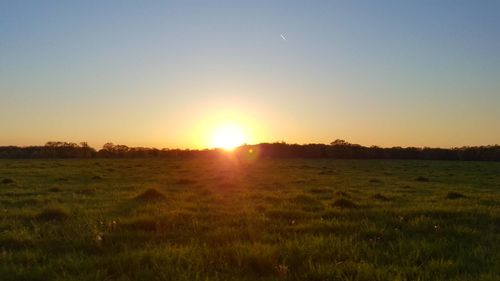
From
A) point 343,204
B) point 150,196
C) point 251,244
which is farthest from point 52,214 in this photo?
point 343,204

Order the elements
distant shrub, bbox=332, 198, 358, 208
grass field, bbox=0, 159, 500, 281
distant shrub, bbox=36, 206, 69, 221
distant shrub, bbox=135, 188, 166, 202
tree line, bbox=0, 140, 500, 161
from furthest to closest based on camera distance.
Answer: tree line, bbox=0, 140, 500, 161, distant shrub, bbox=135, 188, 166, 202, distant shrub, bbox=332, 198, 358, 208, distant shrub, bbox=36, 206, 69, 221, grass field, bbox=0, 159, 500, 281

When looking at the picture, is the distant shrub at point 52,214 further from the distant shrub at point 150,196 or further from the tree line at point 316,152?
the tree line at point 316,152

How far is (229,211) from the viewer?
13.0 metres

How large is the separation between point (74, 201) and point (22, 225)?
5.56 metres

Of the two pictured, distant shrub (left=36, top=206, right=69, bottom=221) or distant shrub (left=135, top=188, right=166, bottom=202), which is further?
distant shrub (left=135, top=188, right=166, bottom=202)

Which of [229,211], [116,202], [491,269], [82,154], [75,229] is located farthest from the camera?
[82,154]

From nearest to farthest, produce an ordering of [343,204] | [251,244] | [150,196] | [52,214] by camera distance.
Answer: [251,244], [52,214], [343,204], [150,196]

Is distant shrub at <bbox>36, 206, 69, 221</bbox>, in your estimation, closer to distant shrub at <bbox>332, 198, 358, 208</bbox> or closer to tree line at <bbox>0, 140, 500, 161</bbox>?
distant shrub at <bbox>332, 198, 358, 208</bbox>

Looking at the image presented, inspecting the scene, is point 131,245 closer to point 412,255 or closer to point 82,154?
point 412,255

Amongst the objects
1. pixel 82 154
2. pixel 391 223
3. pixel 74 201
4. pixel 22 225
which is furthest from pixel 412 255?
pixel 82 154

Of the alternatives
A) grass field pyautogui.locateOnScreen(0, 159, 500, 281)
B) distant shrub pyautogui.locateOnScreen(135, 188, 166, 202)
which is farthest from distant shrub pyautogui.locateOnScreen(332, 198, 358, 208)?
distant shrub pyautogui.locateOnScreen(135, 188, 166, 202)

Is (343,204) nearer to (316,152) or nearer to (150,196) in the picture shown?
(150,196)

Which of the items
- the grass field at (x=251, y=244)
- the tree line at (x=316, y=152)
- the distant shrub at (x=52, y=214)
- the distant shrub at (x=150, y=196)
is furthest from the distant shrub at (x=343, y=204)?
the tree line at (x=316, y=152)

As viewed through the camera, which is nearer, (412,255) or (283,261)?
(283,261)
